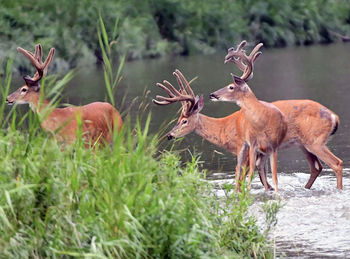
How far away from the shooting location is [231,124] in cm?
1170

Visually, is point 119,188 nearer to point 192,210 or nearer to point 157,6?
point 192,210

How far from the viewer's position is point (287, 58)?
36.8 m

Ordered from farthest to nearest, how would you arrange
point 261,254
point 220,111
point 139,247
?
point 220,111 → point 261,254 → point 139,247

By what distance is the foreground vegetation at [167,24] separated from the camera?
36.5m

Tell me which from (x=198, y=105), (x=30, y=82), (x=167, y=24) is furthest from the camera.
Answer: (x=167, y=24)

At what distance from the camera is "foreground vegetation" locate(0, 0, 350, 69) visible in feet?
120

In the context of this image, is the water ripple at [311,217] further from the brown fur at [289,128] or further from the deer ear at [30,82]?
the deer ear at [30,82]

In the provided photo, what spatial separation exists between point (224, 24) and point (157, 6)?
10.5 feet

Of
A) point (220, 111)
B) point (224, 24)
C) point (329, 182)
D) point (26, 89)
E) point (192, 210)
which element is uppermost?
point (192, 210)

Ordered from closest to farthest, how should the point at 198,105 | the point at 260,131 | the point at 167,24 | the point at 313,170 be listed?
the point at 260,131, the point at 313,170, the point at 198,105, the point at 167,24

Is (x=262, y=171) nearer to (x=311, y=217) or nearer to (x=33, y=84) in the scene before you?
(x=311, y=217)

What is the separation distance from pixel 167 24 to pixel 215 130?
32315mm

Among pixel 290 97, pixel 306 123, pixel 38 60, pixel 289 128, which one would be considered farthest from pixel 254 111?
pixel 290 97

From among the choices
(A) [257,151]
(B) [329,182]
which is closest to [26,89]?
(A) [257,151]
